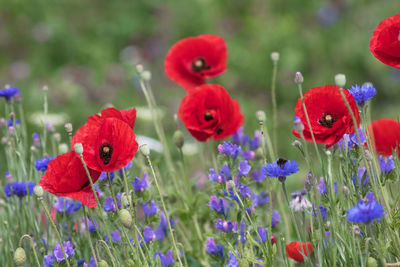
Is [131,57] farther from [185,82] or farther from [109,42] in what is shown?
[185,82]

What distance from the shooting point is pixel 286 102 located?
329 cm

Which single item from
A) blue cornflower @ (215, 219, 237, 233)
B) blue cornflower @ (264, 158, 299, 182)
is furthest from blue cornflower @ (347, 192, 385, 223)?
blue cornflower @ (215, 219, 237, 233)

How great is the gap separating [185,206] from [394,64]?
59cm

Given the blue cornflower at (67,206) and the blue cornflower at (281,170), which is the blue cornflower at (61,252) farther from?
the blue cornflower at (281,170)

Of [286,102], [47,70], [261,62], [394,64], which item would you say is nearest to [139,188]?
[394,64]

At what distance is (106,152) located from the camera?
0.95 m

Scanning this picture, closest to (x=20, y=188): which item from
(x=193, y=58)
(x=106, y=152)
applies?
(x=106, y=152)

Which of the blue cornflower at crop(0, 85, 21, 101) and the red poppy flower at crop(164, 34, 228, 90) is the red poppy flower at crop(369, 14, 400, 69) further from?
the blue cornflower at crop(0, 85, 21, 101)

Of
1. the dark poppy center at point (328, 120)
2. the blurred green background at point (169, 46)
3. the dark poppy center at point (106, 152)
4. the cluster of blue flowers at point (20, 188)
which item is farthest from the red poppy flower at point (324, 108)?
the blurred green background at point (169, 46)

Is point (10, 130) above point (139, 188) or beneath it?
above

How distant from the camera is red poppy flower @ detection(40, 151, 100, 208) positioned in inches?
36.0

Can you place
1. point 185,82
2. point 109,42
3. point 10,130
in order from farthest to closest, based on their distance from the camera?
point 109,42, point 185,82, point 10,130

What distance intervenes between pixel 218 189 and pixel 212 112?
0.18 metres

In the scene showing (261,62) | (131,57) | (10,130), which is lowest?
(10,130)
